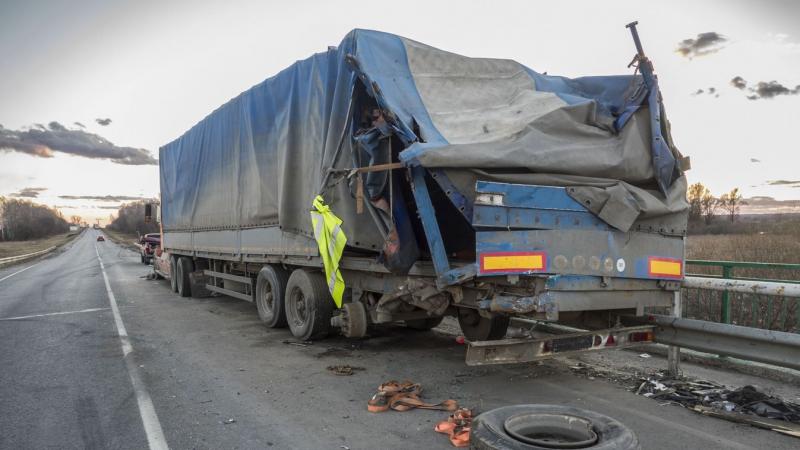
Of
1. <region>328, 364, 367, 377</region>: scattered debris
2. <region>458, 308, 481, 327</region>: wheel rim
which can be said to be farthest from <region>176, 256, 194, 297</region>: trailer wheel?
<region>458, 308, 481, 327</region>: wheel rim

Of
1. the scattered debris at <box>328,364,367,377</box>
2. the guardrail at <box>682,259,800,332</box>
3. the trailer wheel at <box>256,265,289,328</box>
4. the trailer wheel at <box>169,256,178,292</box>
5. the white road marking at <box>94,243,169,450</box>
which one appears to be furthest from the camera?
the trailer wheel at <box>169,256,178,292</box>

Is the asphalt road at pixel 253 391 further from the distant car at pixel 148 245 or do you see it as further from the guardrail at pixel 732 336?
the distant car at pixel 148 245

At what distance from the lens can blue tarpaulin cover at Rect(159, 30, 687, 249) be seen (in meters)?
4.93

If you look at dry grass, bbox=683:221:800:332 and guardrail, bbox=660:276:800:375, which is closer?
guardrail, bbox=660:276:800:375

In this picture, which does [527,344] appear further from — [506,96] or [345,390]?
[506,96]

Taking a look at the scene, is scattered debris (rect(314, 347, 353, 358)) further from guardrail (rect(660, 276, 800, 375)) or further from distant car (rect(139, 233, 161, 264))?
distant car (rect(139, 233, 161, 264))

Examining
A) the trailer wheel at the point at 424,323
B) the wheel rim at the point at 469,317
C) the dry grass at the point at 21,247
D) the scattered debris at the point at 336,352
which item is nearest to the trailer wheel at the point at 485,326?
the wheel rim at the point at 469,317

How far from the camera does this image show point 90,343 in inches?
312

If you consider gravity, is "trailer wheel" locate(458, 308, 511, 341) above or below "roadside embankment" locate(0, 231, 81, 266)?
above

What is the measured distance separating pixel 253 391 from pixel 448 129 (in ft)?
10.7

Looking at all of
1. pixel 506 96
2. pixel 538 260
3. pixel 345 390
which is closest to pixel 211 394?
pixel 345 390

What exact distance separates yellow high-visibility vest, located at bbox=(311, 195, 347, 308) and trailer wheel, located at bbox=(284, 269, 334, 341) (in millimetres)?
760

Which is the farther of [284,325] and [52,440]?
[284,325]

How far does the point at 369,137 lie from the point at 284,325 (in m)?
4.22
